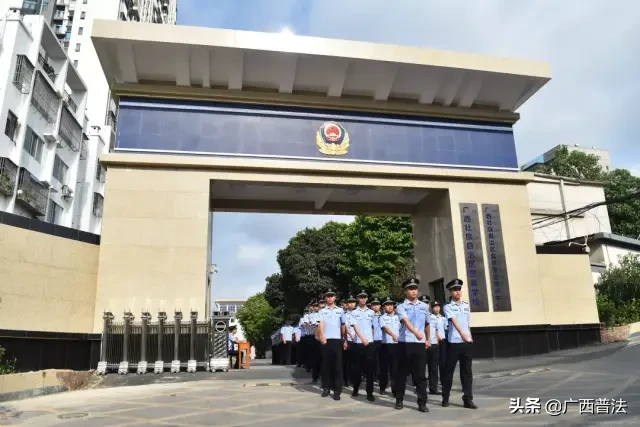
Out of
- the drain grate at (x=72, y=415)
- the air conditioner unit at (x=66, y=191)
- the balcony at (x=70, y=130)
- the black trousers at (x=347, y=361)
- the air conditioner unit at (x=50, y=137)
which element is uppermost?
the balcony at (x=70, y=130)

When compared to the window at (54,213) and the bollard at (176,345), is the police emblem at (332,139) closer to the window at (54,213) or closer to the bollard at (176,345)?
the bollard at (176,345)

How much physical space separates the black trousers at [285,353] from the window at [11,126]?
15.7m

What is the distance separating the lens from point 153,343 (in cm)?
1060

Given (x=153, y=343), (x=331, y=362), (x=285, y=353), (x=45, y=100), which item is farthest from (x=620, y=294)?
(x=45, y=100)

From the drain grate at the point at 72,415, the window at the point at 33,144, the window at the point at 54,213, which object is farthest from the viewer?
the window at the point at 54,213

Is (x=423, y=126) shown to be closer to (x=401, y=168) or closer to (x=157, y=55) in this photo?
(x=401, y=168)

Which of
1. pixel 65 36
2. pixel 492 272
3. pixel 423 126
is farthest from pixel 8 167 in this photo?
pixel 65 36

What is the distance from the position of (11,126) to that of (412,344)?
23.1 meters

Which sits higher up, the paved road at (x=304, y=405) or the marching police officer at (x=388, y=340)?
the marching police officer at (x=388, y=340)

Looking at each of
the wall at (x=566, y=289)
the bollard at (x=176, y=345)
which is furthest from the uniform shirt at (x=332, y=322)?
the wall at (x=566, y=289)

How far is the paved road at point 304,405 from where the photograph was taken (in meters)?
5.24

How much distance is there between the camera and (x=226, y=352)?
11.1m

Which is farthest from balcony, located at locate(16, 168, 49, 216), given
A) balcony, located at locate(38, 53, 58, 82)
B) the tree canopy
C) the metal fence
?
the tree canopy

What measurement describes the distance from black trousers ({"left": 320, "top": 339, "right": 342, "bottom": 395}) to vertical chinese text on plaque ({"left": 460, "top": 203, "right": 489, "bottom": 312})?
634cm
